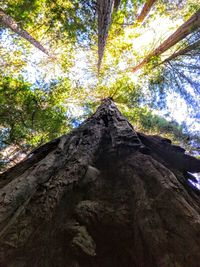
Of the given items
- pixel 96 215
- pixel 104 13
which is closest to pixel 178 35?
pixel 104 13

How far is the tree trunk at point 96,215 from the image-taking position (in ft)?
6.18

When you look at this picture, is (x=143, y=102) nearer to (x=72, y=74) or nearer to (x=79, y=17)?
(x=72, y=74)

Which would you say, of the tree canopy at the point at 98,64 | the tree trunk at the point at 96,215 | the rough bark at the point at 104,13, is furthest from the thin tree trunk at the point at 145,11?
the tree trunk at the point at 96,215

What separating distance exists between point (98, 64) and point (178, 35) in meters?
4.16

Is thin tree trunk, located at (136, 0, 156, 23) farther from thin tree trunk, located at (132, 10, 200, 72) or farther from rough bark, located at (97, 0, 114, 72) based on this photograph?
rough bark, located at (97, 0, 114, 72)

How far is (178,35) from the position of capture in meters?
9.90

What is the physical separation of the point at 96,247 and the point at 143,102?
10982 millimetres

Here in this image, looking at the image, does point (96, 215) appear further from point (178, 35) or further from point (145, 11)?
point (145, 11)

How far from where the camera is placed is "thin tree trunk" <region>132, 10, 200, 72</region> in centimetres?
866

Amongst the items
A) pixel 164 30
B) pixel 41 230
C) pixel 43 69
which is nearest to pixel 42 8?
pixel 43 69

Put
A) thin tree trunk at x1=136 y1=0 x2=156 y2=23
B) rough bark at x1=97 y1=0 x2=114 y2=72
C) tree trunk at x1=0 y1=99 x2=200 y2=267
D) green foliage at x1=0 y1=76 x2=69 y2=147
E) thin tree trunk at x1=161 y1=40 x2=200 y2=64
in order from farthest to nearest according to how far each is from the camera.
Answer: thin tree trunk at x1=136 y1=0 x2=156 y2=23, thin tree trunk at x1=161 y1=40 x2=200 y2=64, green foliage at x1=0 y1=76 x2=69 y2=147, rough bark at x1=97 y1=0 x2=114 y2=72, tree trunk at x1=0 y1=99 x2=200 y2=267

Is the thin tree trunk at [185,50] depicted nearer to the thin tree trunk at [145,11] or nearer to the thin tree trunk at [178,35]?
the thin tree trunk at [178,35]

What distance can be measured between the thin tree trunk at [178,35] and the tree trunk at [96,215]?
8.02 metres

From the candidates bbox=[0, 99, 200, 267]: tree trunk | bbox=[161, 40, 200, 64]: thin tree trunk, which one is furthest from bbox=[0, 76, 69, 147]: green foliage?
bbox=[161, 40, 200, 64]: thin tree trunk
